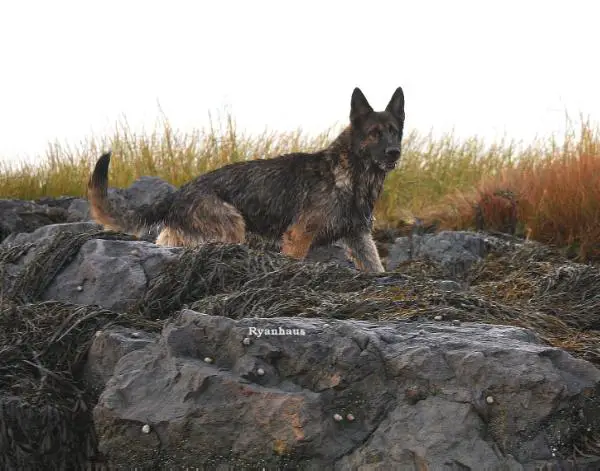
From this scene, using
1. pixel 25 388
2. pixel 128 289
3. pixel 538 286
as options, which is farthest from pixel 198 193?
pixel 25 388

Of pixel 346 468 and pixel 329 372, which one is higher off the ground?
pixel 329 372

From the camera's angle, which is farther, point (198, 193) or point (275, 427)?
point (198, 193)

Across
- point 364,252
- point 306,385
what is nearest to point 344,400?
point 306,385

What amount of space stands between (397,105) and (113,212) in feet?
9.80

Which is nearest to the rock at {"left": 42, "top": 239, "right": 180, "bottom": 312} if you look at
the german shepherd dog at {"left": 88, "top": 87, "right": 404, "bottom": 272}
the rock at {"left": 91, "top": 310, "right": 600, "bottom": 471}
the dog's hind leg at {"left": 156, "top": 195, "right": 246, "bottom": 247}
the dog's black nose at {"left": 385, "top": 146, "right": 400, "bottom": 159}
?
the dog's hind leg at {"left": 156, "top": 195, "right": 246, "bottom": 247}

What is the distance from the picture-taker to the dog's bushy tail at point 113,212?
9078mm

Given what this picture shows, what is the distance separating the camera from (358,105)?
30.9 feet

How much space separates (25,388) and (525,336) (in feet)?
9.04

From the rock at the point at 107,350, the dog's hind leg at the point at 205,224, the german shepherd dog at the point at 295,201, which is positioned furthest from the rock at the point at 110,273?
the german shepherd dog at the point at 295,201

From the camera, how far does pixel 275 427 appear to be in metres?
4.48

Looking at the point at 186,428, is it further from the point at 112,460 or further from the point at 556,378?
the point at 556,378

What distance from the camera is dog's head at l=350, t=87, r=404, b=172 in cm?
937

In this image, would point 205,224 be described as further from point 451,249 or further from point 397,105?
point 451,249

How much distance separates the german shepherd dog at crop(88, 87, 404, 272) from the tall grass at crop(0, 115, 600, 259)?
362 centimetres
